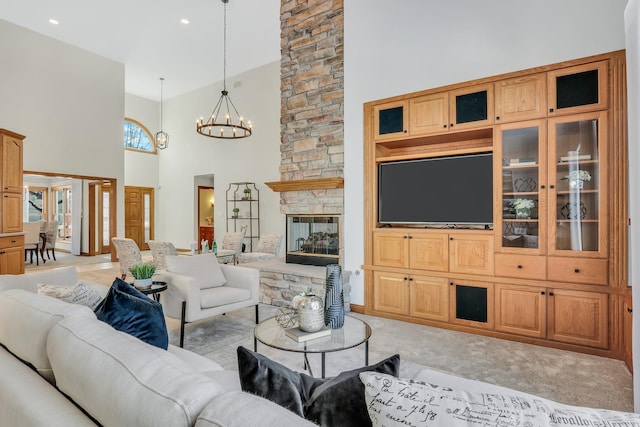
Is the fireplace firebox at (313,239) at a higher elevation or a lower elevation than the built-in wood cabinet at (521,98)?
lower

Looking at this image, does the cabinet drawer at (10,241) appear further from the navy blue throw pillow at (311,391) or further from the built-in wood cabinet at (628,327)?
the built-in wood cabinet at (628,327)

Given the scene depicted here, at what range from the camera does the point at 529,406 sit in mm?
705

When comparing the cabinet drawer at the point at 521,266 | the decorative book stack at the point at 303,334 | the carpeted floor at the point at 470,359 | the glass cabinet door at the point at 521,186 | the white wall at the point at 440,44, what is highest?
the white wall at the point at 440,44

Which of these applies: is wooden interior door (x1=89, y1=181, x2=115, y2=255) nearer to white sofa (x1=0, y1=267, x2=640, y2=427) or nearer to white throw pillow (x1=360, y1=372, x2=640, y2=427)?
white sofa (x1=0, y1=267, x2=640, y2=427)

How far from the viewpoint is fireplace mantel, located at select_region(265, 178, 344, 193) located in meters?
4.48

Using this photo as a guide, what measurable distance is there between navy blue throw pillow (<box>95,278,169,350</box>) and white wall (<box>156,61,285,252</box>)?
609cm

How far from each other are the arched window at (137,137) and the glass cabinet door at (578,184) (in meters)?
10.4

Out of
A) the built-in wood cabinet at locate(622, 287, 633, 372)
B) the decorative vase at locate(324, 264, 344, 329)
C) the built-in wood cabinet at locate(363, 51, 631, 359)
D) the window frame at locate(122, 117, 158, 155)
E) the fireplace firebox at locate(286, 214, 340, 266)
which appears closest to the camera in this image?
the decorative vase at locate(324, 264, 344, 329)

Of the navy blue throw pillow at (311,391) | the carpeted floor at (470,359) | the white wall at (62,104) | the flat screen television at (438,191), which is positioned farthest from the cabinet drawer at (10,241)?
the navy blue throw pillow at (311,391)

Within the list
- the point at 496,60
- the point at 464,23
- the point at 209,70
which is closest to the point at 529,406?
the point at 496,60

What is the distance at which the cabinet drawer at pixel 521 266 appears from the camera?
328 cm

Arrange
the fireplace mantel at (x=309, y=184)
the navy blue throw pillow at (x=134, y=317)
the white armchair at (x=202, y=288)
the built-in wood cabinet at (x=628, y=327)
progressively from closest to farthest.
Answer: the navy blue throw pillow at (x=134, y=317) → the built-in wood cabinet at (x=628, y=327) → the white armchair at (x=202, y=288) → the fireplace mantel at (x=309, y=184)

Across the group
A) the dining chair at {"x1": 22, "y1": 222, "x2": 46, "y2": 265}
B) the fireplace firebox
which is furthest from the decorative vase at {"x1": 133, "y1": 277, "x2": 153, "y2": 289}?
the dining chair at {"x1": 22, "y1": 222, "x2": 46, "y2": 265}

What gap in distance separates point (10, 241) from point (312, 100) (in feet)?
17.2
